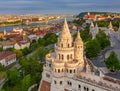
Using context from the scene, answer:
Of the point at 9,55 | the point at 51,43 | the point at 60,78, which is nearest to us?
the point at 60,78

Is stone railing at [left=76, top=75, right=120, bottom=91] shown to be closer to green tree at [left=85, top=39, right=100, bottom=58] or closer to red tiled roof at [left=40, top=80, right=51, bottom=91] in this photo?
red tiled roof at [left=40, top=80, right=51, bottom=91]

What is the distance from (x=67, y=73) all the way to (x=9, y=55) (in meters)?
27.8

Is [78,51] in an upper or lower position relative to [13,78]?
upper

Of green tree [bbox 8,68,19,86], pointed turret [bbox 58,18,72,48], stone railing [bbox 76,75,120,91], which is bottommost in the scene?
green tree [bbox 8,68,19,86]

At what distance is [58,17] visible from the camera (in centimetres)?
19100

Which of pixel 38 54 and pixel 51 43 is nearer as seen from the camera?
pixel 38 54

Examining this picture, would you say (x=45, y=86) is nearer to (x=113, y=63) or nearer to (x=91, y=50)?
(x=113, y=63)

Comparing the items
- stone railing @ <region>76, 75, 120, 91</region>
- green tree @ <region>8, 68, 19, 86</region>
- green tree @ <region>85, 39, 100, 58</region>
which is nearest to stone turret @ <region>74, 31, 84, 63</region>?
stone railing @ <region>76, 75, 120, 91</region>

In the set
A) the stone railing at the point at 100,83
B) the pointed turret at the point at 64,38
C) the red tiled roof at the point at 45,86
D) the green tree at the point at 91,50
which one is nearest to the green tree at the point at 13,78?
the red tiled roof at the point at 45,86

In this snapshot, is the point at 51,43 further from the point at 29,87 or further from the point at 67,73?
the point at 67,73

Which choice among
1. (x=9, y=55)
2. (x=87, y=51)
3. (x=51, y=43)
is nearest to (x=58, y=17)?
(x=51, y=43)

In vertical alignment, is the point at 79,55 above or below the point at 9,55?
above

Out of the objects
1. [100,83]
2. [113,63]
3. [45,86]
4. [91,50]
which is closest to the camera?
[100,83]

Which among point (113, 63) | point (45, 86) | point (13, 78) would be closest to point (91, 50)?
point (113, 63)
